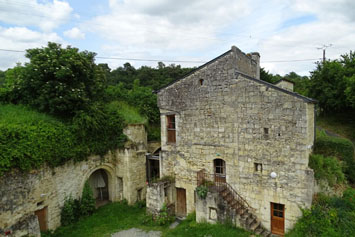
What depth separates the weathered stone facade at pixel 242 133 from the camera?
859 cm

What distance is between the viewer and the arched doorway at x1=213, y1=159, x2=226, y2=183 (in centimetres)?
1061

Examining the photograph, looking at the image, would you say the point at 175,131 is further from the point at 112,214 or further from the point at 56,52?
the point at 56,52

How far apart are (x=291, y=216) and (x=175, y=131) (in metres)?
6.54

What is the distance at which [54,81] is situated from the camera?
36.2 ft

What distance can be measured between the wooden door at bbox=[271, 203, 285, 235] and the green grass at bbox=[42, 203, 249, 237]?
132 centimetres

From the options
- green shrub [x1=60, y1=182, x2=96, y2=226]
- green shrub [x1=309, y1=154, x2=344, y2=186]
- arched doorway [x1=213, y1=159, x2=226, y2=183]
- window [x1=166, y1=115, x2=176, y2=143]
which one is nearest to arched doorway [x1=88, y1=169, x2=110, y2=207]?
green shrub [x1=60, y1=182, x2=96, y2=226]

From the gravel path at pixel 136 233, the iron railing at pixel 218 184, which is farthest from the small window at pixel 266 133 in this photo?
the gravel path at pixel 136 233

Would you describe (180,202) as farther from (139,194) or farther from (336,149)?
(336,149)

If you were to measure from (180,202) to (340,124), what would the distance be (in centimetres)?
1768

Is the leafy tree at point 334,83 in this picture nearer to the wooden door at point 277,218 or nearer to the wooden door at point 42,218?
the wooden door at point 277,218

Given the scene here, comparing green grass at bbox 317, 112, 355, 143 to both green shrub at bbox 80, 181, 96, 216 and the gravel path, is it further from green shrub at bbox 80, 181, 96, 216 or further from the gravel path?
green shrub at bbox 80, 181, 96, 216

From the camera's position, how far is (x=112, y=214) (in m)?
12.3

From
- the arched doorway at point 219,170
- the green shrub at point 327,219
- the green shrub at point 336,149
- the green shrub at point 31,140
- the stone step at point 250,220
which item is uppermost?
the green shrub at point 31,140

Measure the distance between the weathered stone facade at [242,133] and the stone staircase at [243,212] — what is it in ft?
0.84
